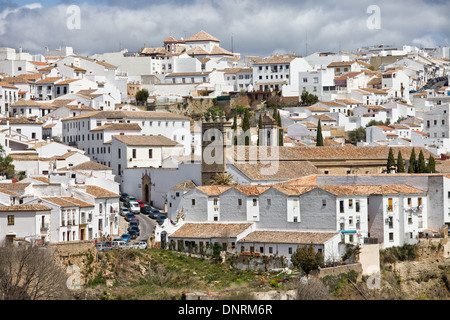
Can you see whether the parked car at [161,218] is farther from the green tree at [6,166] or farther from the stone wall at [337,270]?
the stone wall at [337,270]

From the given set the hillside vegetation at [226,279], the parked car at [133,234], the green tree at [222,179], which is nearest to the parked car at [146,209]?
the green tree at [222,179]

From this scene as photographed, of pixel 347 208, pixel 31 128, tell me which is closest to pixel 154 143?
pixel 31 128

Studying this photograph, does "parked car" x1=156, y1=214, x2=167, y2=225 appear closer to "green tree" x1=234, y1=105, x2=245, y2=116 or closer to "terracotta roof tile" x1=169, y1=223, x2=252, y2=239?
"terracotta roof tile" x1=169, y1=223, x2=252, y2=239

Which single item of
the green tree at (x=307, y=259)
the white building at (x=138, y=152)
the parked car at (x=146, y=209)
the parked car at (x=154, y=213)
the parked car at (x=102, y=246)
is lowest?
the green tree at (x=307, y=259)

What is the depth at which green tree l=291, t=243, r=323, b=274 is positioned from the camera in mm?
39531

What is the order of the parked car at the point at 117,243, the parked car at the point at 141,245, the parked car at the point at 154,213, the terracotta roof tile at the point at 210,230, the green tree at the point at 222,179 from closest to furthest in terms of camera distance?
1. the parked car at the point at 117,243
2. the parked car at the point at 141,245
3. the terracotta roof tile at the point at 210,230
4. the green tree at the point at 222,179
5. the parked car at the point at 154,213

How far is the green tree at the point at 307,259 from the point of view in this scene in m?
39.5

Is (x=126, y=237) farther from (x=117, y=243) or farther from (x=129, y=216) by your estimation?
(x=129, y=216)

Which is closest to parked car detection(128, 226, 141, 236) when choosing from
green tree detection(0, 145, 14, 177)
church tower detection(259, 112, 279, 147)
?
green tree detection(0, 145, 14, 177)

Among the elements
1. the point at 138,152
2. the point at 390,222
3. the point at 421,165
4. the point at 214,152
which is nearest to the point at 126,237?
the point at 214,152

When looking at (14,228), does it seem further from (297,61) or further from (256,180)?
(297,61)

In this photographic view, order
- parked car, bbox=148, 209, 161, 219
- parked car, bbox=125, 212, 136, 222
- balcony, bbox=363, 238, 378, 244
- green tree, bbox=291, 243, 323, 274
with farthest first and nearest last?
1. parked car, bbox=148, 209, 161, 219
2. parked car, bbox=125, 212, 136, 222
3. balcony, bbox=363, 238, 378, 244
4. green tree, bbox=291, 243, 323, 274

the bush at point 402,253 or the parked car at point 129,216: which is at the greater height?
the parked car at point 129,216
